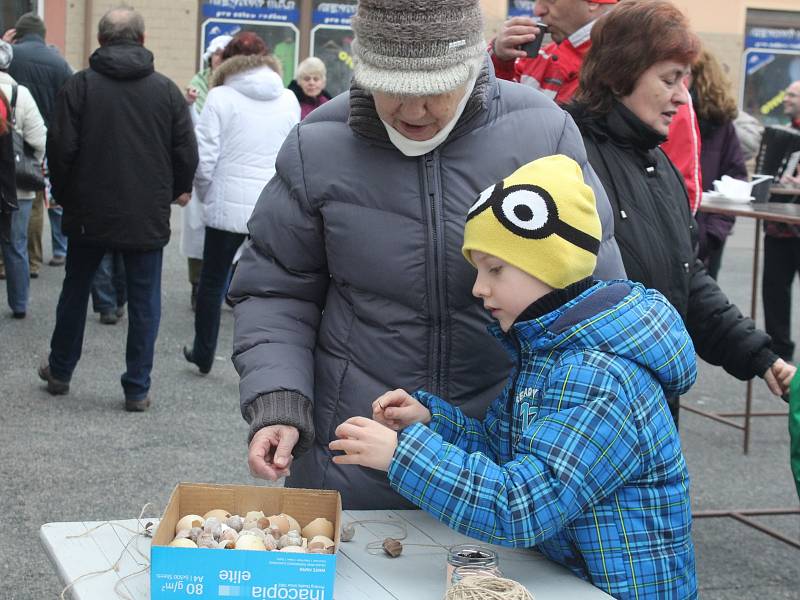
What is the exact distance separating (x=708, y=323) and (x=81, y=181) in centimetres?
376

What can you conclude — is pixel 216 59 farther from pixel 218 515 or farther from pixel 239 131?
pixel 218 515

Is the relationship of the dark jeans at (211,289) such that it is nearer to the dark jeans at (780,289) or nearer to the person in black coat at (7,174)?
the person in black coat at (7,174)

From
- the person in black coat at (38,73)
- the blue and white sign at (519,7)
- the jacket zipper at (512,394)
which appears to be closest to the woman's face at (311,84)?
the person in black coat at (38,73)

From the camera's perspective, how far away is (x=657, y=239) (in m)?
3.27

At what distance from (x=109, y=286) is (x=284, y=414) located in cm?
633

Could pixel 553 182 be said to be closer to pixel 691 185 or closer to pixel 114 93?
pixel 691 185

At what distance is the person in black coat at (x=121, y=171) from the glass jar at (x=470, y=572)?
4.44m

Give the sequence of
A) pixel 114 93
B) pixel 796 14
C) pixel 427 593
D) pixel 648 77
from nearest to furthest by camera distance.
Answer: pixel 427 593
pixel 648 77
pixel 114 93
pixel 796 14

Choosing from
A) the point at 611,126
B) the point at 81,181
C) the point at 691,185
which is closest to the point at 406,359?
the point at 611,126

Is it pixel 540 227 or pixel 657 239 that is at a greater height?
pixel 540 227

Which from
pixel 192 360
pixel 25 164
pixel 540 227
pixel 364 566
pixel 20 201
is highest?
pixel 540 227

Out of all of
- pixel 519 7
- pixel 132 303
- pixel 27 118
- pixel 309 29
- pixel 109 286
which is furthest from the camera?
pixel 519 7

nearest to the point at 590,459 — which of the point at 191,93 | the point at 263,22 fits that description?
the point at 191,93

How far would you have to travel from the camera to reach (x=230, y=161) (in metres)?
7.21
